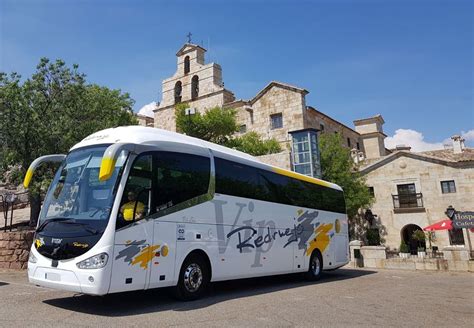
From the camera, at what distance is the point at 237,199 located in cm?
939

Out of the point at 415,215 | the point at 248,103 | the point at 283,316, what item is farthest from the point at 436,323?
the point at 248,103

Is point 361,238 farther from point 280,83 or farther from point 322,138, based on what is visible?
point 280,83

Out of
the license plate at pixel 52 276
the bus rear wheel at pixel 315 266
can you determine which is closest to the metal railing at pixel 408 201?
the bus rear wheel at pixel 315 266

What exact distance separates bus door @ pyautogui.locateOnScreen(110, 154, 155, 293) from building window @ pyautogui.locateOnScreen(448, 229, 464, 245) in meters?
26.7

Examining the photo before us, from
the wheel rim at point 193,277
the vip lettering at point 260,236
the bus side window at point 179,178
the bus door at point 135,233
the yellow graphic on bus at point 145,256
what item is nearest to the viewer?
the bus door at point 135,233

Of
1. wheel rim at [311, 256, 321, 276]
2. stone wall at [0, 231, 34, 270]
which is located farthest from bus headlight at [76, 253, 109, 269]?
stone wall at [0, 231, 34, 270]

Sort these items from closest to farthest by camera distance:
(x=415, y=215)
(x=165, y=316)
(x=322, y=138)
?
(x=165, y=316) < (x=415, y=215) < (x=322, y=138)

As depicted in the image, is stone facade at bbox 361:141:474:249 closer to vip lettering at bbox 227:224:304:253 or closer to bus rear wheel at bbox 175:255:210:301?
vip lettering at bbox 227:224:304:253

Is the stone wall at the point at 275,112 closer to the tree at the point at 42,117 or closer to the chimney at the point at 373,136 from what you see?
the chimney at the point at 373,136

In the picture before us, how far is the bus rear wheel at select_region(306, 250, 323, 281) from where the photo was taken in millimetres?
12527

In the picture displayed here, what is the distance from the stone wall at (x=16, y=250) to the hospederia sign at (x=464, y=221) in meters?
17.7

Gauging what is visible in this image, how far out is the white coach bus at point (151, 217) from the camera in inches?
251

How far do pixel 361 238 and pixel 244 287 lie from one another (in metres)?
22.6

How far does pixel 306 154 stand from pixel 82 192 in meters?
14.5
